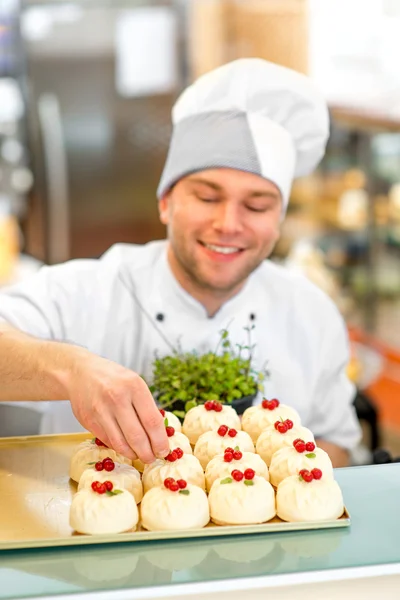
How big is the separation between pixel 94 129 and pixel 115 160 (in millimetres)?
276

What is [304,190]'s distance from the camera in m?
6.23

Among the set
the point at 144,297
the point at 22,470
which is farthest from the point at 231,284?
the point at 22,470

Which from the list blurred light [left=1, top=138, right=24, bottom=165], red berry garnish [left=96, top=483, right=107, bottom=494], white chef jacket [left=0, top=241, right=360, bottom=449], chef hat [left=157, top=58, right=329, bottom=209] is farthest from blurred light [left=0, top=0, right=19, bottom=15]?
red berry garnish [left=96, top=483, right=107, bottom=494]

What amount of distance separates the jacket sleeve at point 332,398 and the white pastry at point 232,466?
93 cm

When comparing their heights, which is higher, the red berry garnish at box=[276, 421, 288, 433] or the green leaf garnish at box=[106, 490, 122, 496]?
the red berry garnish at box=[276, 421, 288, 433]

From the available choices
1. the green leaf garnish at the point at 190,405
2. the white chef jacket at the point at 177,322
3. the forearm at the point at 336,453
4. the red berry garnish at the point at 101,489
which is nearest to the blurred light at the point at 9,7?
the white chef jacket at the point at 177,322

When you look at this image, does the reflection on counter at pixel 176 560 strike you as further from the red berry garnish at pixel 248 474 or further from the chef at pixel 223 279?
the chef at pixel 223 279

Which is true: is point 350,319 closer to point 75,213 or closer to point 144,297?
point 75,213

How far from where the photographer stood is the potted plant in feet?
6.47

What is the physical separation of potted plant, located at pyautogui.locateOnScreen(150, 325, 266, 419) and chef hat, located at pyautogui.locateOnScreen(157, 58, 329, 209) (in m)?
0.45

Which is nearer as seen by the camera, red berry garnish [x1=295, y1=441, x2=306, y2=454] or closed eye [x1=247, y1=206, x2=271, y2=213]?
red berry garnish [x1=295, y1=441, x2=306, y2=454]

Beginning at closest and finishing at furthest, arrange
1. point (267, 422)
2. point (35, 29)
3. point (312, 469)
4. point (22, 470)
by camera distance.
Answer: point (312, 469) < point (22, 470) < point (267, 422) < point (35, 29)

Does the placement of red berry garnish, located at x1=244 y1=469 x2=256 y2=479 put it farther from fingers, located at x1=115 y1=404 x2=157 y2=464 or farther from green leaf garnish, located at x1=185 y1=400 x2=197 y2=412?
green leaf garnish, located at x1=185 y1=400 x2=197 y2=412

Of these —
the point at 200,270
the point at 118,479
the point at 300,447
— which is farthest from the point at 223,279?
the point at 118,479
